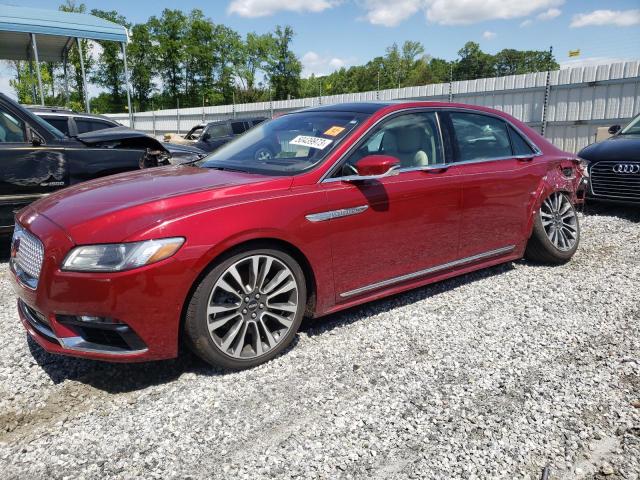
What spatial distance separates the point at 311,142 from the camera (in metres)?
3.47

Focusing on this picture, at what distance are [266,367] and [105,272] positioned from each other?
1.13 meters

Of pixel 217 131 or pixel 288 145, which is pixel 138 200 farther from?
pixel 217 131

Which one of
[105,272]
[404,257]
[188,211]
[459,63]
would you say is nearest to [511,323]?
[404,257]

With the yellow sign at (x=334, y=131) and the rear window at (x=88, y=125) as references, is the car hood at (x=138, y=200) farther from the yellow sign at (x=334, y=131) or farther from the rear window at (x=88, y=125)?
the rear window at (x=88, y=125)

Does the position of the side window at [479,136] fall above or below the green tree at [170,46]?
below

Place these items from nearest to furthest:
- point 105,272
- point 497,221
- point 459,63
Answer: point 105,272
point 497,221
point 459,63

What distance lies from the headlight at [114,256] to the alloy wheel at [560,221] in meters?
3.72

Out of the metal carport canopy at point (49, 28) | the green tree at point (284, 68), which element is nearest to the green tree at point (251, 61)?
the green tree at point (284, 68)

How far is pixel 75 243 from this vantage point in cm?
254

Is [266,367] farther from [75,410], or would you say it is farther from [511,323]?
[511,323]

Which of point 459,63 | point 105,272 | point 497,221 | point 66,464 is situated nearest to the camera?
point 66,464

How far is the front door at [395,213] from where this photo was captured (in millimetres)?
3254

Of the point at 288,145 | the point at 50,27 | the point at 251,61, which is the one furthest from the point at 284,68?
the point at 288,145

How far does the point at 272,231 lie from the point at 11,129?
392cm
